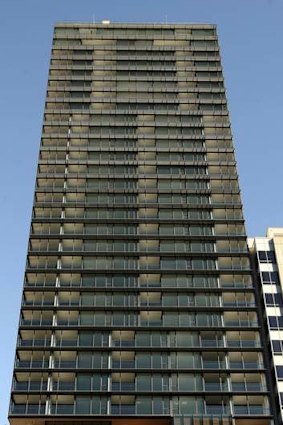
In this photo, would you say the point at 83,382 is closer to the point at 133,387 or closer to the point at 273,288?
the point at 133,387

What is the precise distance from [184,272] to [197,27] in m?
59.9

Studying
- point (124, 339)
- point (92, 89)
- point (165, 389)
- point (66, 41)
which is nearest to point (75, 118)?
point (92, 89)

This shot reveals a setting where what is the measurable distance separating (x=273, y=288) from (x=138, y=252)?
19.2 meters

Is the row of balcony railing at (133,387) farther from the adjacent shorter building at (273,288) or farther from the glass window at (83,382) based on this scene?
the adjacent shorter building at (273,288)

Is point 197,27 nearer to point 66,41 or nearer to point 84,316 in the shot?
point 66,41

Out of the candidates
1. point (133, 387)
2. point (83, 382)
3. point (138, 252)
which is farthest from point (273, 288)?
point (83, 382)

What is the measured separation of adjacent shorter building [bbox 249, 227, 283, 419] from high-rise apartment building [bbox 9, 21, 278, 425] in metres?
2.68

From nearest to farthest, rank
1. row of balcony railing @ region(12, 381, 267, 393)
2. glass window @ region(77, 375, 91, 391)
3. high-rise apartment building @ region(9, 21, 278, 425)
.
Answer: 1. high-rise apartment building @ region(9, 21, 278, 425)
2. row of balcony railing @ region(12, 381, 267, 393)
3. glass window @ region(77, 375, 91, 391)

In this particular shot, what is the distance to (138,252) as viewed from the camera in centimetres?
9431

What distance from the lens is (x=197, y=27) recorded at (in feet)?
433

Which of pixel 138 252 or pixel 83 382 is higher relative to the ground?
pixel 138 252

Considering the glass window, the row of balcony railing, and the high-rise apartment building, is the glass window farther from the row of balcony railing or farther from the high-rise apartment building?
the high-rise apartment building

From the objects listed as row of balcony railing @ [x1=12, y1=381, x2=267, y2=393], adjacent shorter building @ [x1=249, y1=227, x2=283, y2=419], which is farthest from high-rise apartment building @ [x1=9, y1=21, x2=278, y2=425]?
adjacent shorter building @ [x1=249, y1=227, x2=283, y2=419]

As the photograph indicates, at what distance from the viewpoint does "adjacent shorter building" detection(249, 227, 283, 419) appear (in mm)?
84531
